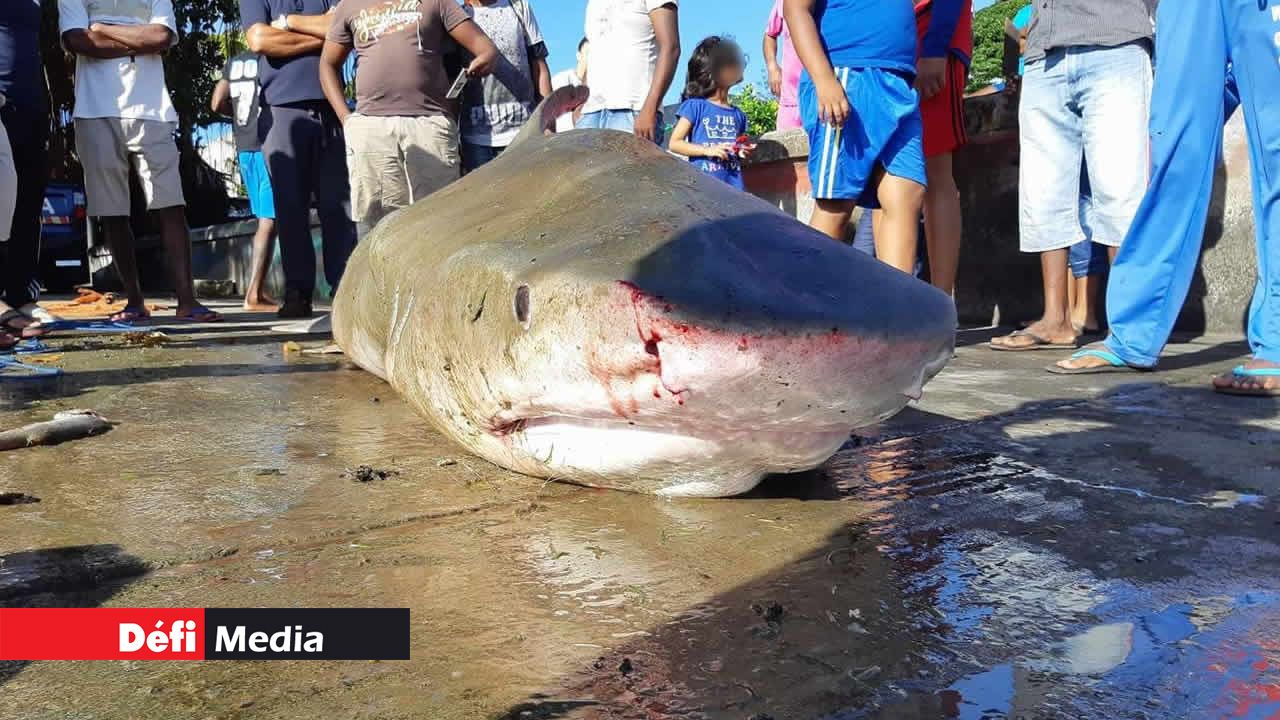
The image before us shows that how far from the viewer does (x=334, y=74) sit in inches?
203

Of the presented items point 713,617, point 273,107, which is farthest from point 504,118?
point 713,617

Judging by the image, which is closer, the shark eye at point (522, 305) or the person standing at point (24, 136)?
the shark eye at point (522, 305)

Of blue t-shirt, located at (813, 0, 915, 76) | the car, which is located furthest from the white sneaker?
the car

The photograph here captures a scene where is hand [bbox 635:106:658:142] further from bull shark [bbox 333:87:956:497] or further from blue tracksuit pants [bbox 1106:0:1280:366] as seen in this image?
bull shark [bbox 333:87:956:497]

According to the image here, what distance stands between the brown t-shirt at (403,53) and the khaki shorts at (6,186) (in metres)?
1.54

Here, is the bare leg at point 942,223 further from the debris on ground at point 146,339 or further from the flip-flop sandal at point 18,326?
the flip-flop sandal at point 18,326

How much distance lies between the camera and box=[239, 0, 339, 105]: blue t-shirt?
18.4ft

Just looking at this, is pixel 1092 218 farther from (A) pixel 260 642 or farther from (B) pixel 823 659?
(A) pixel 260 642

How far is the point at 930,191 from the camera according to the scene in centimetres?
448

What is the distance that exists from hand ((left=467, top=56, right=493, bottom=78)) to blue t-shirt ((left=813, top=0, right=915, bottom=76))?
73.5 inches

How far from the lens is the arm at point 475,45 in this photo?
4746mm

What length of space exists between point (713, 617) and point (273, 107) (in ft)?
17.1

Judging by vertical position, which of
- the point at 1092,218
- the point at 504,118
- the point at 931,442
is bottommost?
the point at 931,442

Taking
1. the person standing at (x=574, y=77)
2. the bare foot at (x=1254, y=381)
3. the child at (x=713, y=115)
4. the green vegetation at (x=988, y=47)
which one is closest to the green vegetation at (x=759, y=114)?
the green vegetation at (x=988, y=47)
